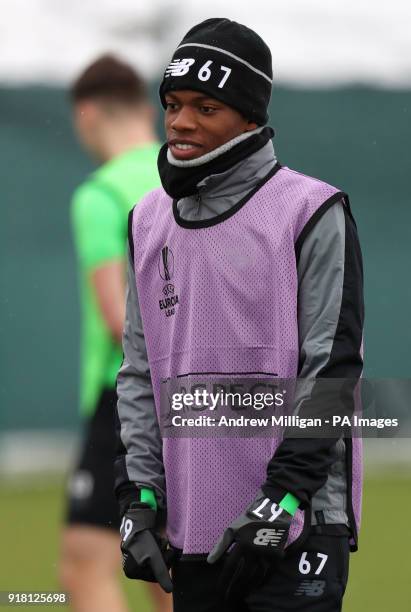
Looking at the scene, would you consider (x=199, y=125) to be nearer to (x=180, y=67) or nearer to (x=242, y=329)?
(x=180, y=67)

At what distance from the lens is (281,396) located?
265 cm

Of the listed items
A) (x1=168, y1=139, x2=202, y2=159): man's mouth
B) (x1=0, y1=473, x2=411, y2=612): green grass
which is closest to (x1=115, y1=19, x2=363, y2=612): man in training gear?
(x1=168, y1=139, x2=202, y2=159): man's mouth

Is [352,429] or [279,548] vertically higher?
[352,429]

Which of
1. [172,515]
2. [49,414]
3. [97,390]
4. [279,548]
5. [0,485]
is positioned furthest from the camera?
[0,485]

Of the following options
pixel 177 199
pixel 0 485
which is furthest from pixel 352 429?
pixel 0 485

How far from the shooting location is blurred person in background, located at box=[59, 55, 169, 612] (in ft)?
12.9

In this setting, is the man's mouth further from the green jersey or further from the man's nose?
the green jersey

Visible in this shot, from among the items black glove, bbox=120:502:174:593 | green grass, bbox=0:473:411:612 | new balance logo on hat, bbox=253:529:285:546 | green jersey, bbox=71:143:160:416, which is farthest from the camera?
green grass, bbox=0:473:411:612

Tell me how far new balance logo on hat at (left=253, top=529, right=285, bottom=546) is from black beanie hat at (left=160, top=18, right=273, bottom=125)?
30.3 inches

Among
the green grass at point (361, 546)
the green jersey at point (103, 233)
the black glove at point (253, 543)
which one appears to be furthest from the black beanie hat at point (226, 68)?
the green grass at point (361, 546)

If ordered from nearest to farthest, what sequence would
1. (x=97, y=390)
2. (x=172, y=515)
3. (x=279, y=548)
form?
(x=279, y=548) < (x=172, y=515) < (x=97, y=390)

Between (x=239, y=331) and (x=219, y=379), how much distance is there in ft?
0.31

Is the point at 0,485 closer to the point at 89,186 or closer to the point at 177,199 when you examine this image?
the point at 89,186

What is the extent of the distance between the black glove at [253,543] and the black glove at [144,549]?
0.43ft
